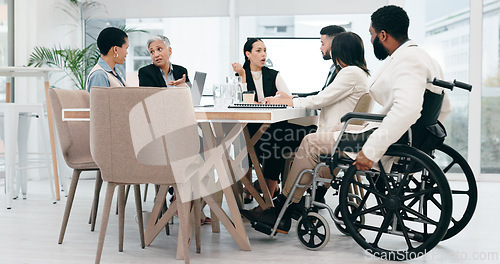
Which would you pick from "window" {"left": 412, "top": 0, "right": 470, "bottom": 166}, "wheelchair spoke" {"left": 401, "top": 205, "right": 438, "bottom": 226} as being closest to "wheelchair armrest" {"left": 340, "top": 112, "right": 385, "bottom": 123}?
"wheelchair spoke" {"left": 401, "top": 205, "right": 438, "bottom": 226}

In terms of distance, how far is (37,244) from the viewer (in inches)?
113

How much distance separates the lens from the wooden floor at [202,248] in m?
2.57

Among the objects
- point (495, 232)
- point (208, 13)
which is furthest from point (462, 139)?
point (208, 13)

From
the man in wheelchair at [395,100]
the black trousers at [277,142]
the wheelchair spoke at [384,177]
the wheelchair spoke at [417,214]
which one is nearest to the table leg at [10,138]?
the black trousers at [277,142]

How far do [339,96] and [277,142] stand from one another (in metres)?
0.91

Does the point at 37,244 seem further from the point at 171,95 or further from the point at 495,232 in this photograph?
the point at 495,232

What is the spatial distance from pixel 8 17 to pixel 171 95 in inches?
152

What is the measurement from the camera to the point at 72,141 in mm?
2994

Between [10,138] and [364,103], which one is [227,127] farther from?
[10,138]

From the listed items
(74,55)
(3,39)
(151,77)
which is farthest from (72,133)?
(3,39)

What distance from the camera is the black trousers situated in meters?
3.72

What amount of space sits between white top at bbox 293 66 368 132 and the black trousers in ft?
2.05

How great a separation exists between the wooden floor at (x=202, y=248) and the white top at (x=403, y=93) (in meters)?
0.60

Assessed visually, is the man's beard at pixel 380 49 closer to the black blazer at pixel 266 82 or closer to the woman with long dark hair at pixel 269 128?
the woman with long dark hair at pixel 269 128
